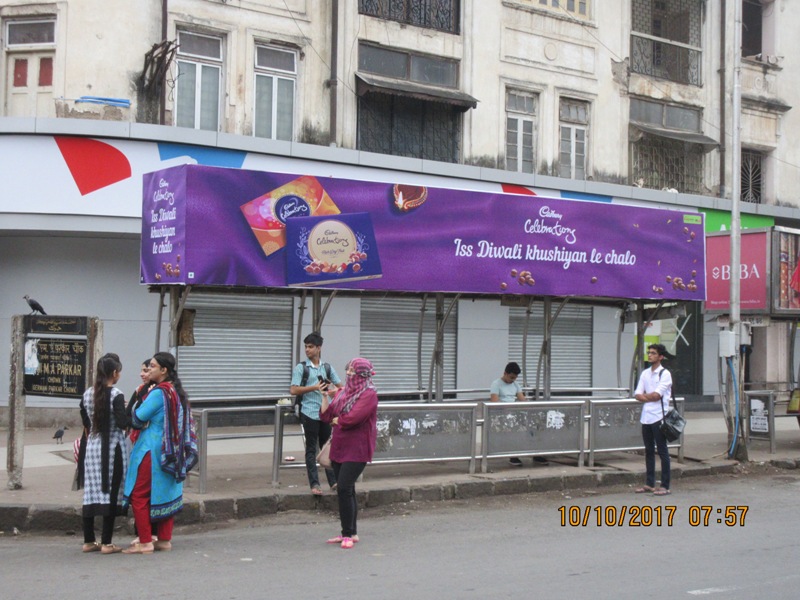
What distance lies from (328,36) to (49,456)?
9146 millimetres

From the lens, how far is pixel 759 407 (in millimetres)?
15305

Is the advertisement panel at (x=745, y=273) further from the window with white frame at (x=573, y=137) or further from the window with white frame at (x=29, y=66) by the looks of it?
the window with white frame at (x=29, y=66)

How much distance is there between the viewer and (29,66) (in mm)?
16031

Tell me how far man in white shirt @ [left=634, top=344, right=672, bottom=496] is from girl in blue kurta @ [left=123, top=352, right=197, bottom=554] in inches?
223

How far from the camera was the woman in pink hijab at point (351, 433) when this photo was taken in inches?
331

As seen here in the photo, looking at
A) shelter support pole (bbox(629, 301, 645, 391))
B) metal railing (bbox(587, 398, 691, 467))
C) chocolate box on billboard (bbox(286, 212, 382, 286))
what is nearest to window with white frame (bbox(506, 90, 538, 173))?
shelter support pole (bbox(629, 301, 645, 391))

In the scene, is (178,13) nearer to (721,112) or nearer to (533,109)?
(533,109)

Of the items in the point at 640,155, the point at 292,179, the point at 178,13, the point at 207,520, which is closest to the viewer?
the point at 207,520

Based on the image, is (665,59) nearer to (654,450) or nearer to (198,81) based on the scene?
(198,81)

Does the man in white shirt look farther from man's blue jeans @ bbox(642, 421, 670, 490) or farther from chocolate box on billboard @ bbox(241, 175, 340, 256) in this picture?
chocolate box on billboard @ bbox(241, 175, 340, 256)

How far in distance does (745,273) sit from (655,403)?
5.14m

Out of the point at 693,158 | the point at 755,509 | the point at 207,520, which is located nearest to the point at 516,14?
the point at 693,158

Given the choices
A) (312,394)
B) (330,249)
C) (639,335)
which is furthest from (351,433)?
(639,335)

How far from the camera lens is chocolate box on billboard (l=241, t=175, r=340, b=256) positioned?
10562 millimetres
